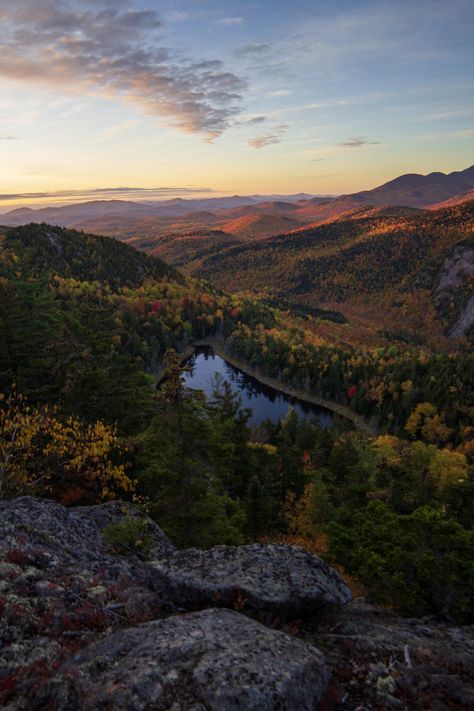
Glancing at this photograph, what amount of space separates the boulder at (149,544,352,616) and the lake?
385 feet

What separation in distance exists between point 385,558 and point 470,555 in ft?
13.9

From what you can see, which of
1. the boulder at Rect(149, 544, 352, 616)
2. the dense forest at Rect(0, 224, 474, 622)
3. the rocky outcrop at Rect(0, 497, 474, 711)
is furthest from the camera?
the dense forest at Rect(0, 224, 474, 622)

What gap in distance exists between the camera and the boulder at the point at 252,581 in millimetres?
12922

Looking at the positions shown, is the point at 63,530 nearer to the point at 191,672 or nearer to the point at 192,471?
the point at 192,471

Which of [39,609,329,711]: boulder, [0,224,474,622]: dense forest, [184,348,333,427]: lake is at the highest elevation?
[39,609,329,711]: boulder

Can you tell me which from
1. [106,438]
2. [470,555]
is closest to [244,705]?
[470,555]

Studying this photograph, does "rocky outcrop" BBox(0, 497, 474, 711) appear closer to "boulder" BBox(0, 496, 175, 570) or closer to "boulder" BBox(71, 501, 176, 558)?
"boulder" BBox(0, 496, 175, 570)

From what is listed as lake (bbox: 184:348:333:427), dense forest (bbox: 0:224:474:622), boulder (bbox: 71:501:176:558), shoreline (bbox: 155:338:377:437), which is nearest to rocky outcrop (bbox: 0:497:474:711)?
boulder (bbox: 71:501:176:558)

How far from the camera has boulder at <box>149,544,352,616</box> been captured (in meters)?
12.9

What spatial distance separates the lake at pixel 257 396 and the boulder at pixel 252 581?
11729 centimetres

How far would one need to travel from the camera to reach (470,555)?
69.2 ft

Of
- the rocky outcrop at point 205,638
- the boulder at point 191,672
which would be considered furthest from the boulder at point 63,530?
the boulder at point 191,672

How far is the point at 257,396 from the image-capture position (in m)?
164

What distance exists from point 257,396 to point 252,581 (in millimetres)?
150646
